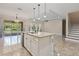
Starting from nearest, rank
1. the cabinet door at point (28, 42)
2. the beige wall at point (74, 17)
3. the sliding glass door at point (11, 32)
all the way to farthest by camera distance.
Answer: the beige wall at point (74, 17), the sliding glass door at point (11, 32), the cabinet door at point (28, 42)

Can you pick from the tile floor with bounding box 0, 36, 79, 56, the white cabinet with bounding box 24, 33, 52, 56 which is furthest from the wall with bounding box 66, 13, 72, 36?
the white cabinet with bounding box 24, 33, 52, 56

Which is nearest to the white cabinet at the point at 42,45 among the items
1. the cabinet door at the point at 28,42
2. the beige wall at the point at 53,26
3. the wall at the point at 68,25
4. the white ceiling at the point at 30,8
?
the beige wall at the point at 53,26

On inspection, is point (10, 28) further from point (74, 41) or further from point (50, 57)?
point (74, 41)

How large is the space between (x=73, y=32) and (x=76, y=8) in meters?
0.54

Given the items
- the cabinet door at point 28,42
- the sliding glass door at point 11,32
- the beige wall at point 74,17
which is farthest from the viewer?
the cabinet door at point 28,42

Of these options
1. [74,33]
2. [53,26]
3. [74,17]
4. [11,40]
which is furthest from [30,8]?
[74,33]

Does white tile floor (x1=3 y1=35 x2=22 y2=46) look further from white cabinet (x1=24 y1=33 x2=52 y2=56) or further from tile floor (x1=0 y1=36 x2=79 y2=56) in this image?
white cabinet (x1=24 y1=33 x2=52 y2=56)

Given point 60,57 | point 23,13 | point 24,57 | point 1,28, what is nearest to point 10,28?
point 1,28

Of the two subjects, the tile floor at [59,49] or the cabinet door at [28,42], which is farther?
the cabinet door at [28,42]

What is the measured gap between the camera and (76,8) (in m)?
2.30

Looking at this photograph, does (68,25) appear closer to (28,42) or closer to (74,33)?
(74,33)

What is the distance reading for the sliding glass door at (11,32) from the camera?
94.5 inches

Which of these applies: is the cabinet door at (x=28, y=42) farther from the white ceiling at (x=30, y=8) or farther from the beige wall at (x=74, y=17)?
the beige wall at (x=74, y=17)

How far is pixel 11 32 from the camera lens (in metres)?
2.46
